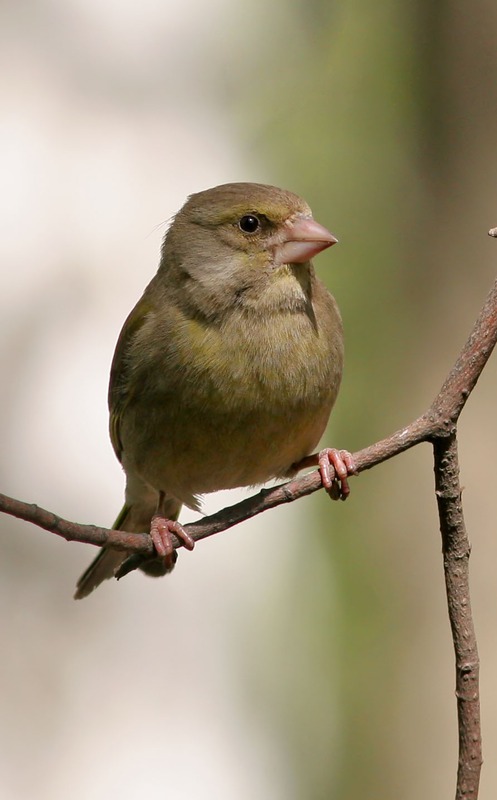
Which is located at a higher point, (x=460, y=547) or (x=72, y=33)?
(x=72, y=33)

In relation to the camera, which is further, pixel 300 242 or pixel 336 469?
pixel 300 242

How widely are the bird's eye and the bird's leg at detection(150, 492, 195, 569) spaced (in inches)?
43.4

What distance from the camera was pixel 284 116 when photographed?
29.6 ft

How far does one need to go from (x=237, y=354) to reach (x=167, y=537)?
70 centimetres

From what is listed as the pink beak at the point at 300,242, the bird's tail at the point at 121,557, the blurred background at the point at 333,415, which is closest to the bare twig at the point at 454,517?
the pink beak at the point at 300,242

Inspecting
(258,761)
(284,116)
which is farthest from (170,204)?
(258,761)

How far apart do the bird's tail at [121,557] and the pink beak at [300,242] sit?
1.46 m

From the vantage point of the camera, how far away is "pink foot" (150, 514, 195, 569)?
3.64 m

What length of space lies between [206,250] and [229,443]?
2.52ft

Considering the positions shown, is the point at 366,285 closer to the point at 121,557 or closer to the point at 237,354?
the point at 121,557

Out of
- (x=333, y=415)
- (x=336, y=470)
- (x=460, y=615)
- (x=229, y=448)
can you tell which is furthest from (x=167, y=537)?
(x=333, y=415)

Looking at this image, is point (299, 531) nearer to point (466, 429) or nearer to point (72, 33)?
point (466, 429)

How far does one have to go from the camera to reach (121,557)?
211 inches

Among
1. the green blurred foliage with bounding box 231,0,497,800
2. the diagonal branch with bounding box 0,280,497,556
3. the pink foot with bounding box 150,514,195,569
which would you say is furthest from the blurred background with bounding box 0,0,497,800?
the diagonal branch with bounding box 0,280,497,556
